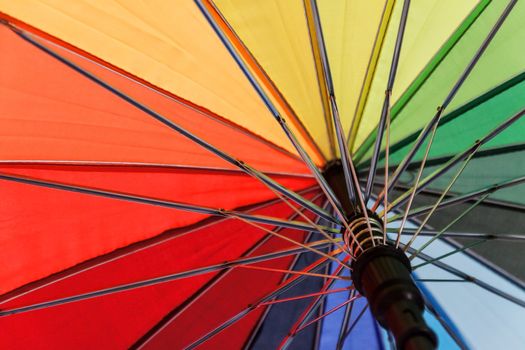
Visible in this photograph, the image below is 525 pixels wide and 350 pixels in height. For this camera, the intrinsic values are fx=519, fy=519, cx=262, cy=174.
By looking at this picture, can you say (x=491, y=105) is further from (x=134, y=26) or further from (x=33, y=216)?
(x=33, y=216)

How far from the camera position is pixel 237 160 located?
2.22m

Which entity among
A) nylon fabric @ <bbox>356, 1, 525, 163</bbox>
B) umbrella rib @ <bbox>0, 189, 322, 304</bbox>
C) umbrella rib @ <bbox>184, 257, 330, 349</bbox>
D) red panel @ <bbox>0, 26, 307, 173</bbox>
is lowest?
umbrella rib @ <bbox>184, 257, 330, 349</bbox>

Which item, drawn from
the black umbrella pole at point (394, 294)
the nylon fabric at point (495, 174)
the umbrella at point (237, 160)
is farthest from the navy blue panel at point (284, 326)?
the black umbrella pole at point (394, 294)

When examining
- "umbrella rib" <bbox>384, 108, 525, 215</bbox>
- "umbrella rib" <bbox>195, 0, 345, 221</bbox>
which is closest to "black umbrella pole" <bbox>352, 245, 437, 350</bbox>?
"umbrella rib" <bbox>195, 0, 345, 221</bbox>

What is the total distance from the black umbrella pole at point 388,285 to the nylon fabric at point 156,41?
85cm

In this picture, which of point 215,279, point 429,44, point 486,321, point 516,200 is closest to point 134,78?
point 215,279

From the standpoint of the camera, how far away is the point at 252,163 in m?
2.91

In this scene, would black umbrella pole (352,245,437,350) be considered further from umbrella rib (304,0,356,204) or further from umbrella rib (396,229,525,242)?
umbrella rib (396,229,525,242)

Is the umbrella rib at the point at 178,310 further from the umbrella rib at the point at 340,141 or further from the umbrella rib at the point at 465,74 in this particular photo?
the umbrella rib at the point at 465,74

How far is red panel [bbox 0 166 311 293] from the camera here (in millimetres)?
2383

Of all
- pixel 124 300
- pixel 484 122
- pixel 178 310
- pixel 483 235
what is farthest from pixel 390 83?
pixel 124 300

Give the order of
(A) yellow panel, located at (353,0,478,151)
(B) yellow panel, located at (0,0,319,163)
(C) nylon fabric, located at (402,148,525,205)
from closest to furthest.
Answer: (B) yellow panel, located at (0,0,319,163)
(A) yellow panel, located at (353,0,478,151)
(C) nylon fabric, located at (402,148,525,205)

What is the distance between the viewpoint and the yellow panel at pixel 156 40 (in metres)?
1.99

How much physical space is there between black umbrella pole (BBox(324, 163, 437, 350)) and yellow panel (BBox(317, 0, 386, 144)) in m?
0.70
